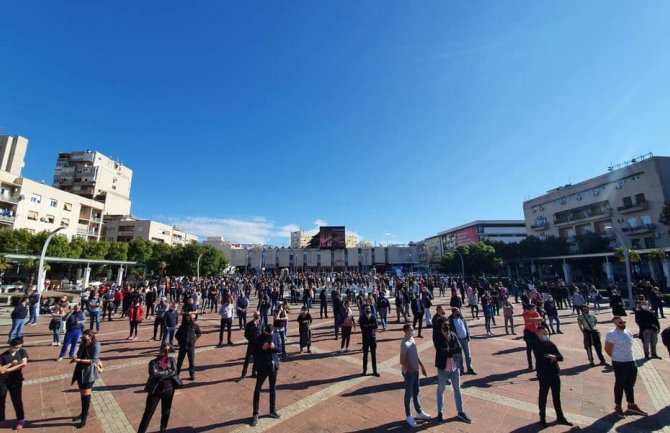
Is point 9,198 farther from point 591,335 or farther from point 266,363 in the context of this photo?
point 591,335

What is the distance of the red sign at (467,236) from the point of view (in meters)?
79.5

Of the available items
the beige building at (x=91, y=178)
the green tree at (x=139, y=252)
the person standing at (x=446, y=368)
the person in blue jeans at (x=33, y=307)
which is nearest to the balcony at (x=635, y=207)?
the person standing at (x=446, y=368)

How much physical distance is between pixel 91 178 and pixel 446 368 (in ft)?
239

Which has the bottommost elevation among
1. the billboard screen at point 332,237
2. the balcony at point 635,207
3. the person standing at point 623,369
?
the person standing at point 623,369

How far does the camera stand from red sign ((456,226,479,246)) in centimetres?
7950

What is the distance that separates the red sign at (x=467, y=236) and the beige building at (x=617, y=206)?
27.1 metres

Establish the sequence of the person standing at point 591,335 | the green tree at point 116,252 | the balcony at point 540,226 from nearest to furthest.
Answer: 1. the person standing at point 591,335
2. the green tree at point 116,252
3. the balcony at point 540,226

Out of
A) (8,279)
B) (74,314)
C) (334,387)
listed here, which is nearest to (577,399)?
(334,387)

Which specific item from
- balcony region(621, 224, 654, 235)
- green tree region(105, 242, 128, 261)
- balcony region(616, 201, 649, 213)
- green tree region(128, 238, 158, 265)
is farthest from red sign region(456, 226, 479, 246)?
green tree region(105, 242, 128, 261)

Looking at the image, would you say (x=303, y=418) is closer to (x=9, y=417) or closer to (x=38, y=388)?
(x=9, y=417)

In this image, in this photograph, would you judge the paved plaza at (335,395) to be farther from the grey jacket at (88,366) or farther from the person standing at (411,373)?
the grey jacket at (88,366)

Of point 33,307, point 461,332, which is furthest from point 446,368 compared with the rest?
point 33,307

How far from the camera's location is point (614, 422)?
497cm

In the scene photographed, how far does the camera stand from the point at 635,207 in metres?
37.1
